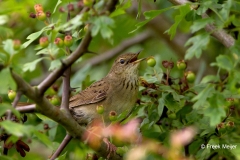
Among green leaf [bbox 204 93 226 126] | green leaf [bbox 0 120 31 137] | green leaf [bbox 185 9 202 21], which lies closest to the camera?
green leaf [bbox 0 120 31 137]

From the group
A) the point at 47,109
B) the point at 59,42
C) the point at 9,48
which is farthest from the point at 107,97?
the point at 9,48

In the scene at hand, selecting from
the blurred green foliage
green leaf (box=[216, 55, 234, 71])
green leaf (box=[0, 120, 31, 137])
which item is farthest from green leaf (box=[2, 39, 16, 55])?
green leaf (box=[216, 55, 234, 71])

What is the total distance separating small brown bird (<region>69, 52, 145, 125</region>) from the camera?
4.89 metres

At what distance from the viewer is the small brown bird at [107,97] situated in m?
4.89

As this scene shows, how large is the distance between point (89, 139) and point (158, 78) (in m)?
0.74

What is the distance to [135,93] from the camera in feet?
15.7

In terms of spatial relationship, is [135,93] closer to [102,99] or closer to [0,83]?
[102,99]

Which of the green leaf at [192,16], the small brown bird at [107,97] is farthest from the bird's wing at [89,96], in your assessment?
the green leaf at [192,16]

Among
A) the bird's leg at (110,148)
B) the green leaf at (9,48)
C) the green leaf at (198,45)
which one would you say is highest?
the green leaf at (9,48)

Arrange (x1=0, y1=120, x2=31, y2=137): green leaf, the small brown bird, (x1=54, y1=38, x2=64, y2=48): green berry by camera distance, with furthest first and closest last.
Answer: the small brown bird
(x1=54, y1=38, x2=64, y2=48): green berry
(x1=0, y1=120, x2=31, y2=137): green leaf

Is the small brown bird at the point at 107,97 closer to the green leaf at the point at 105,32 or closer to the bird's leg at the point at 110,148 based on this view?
the bird's leg at the point at 110,148

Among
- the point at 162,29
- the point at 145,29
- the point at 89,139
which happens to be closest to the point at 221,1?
the point at 89,139

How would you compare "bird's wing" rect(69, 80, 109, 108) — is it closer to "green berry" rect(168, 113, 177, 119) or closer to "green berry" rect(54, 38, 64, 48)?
"green berry" rect(168, 113, 177, 119)

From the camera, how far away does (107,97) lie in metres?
5.05
